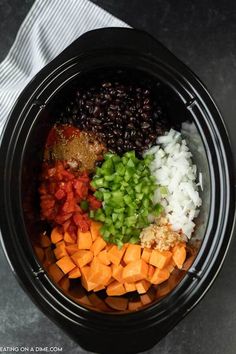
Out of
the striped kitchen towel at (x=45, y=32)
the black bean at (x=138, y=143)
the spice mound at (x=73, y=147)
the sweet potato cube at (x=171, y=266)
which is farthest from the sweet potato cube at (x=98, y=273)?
the striped kitchen towel at (x=45, y=32)

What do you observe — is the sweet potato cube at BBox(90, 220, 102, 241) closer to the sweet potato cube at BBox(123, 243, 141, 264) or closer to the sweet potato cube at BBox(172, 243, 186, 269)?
the sweet potato cube at BBox(123, 243, 141, 264)

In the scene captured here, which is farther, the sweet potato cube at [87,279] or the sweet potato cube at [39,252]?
the sweet potato cube at [87,279]

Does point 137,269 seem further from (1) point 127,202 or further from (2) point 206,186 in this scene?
(2) point 206,186

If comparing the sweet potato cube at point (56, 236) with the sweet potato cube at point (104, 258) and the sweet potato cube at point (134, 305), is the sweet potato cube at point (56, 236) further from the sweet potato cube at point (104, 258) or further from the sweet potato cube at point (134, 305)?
the sweet potato cube at point (134, 305)

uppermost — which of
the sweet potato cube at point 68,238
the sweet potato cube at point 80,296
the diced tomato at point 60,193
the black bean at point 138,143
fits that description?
the black bean at point 138,143

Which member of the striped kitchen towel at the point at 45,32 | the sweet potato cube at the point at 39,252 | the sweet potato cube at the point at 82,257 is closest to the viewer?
the sweet potato cube at the point at 39,252

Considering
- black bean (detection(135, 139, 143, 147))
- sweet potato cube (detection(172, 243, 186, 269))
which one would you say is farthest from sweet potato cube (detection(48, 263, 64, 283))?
black bean (detection(135, 139, 143, 147))

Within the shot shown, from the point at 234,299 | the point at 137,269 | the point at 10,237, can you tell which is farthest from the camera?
the point at 234,299

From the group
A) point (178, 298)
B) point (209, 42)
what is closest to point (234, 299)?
point (178, 298)
